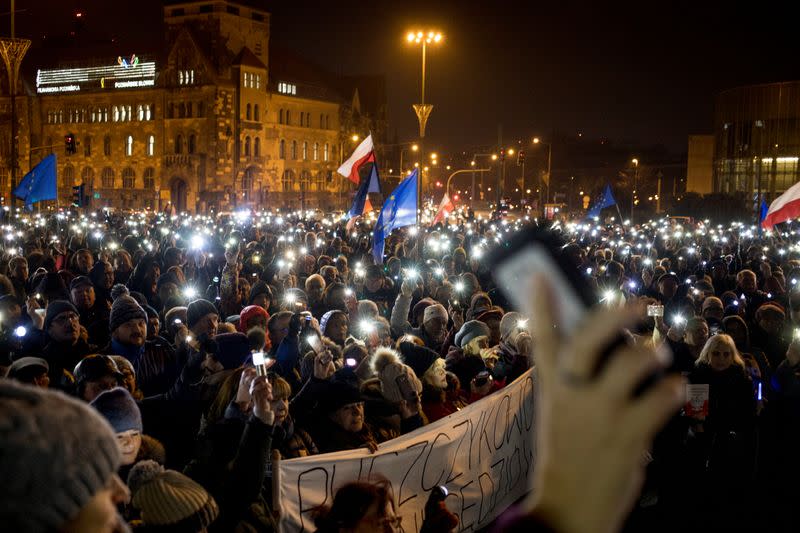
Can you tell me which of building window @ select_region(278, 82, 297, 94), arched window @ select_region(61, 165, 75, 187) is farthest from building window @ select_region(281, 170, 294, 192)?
arched window @ select_region(61, 165, 75, 187)

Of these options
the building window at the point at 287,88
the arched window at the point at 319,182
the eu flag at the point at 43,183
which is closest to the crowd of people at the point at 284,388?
the eu flag at the point at 43,183

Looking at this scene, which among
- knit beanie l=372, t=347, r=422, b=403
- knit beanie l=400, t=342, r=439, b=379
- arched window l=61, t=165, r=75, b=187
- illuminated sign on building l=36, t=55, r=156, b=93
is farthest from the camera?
arched window l=61, t=165, r=75, b=187

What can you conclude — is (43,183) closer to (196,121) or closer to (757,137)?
(196,121)

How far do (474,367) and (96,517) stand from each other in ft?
19.7

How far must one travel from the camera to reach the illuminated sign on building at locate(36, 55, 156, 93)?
74938mm

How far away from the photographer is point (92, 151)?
78.2 metres

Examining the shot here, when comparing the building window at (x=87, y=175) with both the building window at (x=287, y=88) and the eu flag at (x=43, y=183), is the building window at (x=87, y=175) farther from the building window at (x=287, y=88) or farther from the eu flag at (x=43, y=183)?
the eu flag at (x=43, y=183)

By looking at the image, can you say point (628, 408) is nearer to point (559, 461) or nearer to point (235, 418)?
point (559, 461)

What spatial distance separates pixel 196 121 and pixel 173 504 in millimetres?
70978

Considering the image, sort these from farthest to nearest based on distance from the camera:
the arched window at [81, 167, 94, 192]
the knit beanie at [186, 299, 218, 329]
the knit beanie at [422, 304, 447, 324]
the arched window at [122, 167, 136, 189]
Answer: the arched window at [81, 167, 94, 192], the arched window at [122, 167, 136, 189], the knit beanie at [422, 304, 447, 324], the knit beanie at [186, 299, 218, 329]

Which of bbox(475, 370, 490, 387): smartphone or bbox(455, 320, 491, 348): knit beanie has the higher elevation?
bbox(455, 320, 491, 348): knit beanie

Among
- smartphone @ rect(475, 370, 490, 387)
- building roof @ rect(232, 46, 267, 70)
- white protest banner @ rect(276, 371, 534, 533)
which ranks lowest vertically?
white protest banner @ rect(276, 371, 534, 533)

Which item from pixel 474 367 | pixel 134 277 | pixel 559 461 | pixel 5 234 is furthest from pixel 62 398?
pixel 5 234

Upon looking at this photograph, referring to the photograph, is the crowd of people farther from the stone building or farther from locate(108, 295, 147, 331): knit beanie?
the stone building
